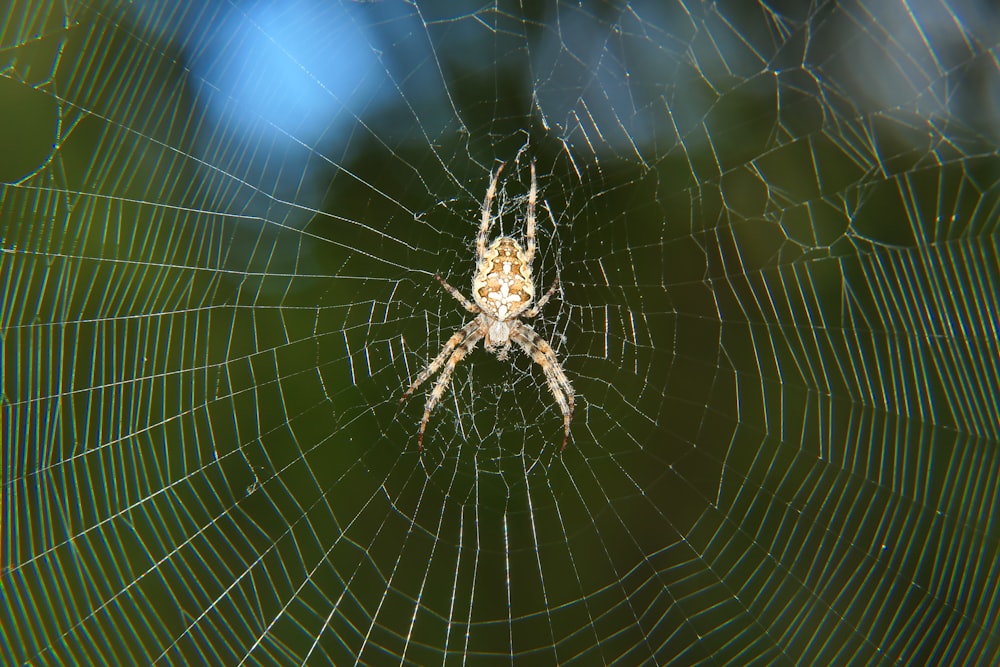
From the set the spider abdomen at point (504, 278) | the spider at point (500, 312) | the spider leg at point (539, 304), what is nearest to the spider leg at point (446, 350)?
the spider at point (500, 312)

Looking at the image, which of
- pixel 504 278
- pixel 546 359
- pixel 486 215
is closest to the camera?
pixel 486 215

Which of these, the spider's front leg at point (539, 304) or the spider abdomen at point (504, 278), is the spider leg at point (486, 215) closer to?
the spider abdomen at point (504, 278)

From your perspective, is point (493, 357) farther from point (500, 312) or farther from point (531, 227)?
point (531, 227)

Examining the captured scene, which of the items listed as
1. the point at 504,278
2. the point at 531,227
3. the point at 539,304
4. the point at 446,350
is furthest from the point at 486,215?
the point at 446,350

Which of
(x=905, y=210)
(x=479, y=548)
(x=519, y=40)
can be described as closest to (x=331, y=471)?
(x=479, y=548)

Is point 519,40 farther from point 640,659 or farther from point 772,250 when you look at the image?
point 640,659

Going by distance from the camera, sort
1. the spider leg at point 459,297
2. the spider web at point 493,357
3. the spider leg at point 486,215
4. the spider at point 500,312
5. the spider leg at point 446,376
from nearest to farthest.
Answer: the spider web at point 493,357 < the spider leg at point 459,297 < the spider leg at point 486,215 < the spider at point 500,312 < the spider leg at point 446,376

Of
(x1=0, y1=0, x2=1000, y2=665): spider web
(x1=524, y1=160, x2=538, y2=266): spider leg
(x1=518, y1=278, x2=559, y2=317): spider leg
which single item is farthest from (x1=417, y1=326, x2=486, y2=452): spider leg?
(x1=524, y1=160, x2=538, y2=266): spider leg
